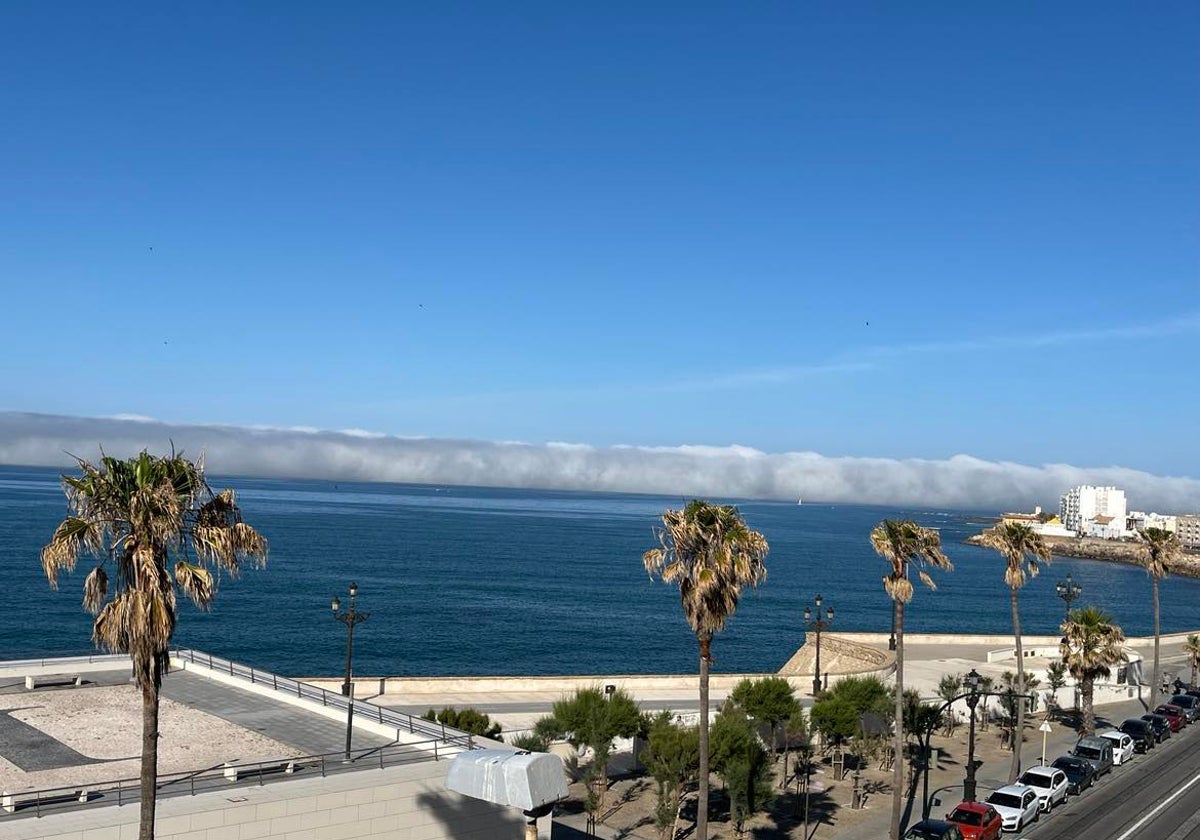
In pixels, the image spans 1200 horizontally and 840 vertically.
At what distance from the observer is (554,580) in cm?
13300

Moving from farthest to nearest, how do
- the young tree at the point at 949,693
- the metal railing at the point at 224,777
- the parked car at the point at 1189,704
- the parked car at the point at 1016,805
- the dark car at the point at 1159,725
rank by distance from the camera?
the parked car at the point at 1189,704 → the dark car at the point at 1159,725 → the young tree at the point at 949,693 → the parked car at the point at 1016,805 → the metal railing at the point at 224,777

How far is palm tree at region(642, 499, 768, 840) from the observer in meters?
24.7

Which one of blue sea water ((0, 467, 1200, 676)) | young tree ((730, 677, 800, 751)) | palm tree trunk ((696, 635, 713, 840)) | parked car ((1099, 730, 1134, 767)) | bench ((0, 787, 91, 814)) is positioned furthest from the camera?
blue sea water ((0, 467, 1200, 676))

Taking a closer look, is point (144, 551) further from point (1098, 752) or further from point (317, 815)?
point (1098, 752)

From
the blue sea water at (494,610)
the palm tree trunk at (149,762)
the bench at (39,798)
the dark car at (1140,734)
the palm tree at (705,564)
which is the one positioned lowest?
the blue sea water at (494,610)

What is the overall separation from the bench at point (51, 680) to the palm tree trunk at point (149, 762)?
704 inches

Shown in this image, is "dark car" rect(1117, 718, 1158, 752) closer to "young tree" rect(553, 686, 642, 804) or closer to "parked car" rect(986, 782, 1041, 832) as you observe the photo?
"parked car" rect(986, 782, 1041, 832)

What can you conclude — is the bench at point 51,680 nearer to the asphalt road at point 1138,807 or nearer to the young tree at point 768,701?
the young tree at point 768,701

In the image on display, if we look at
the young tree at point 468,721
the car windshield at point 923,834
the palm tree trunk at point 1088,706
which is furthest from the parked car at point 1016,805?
the young tree at point 468,721

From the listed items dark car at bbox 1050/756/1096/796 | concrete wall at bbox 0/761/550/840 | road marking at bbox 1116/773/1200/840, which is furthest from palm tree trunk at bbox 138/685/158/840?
dark car at bbox 1050/756/1096/796

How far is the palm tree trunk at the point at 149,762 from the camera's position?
16359 mm

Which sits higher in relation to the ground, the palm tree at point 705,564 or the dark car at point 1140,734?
the palm tree at point 705,564

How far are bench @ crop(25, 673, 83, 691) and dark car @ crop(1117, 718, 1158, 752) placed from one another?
42.9 m

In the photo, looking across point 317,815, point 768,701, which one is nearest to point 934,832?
point 768,701
